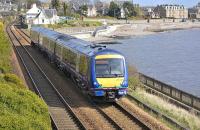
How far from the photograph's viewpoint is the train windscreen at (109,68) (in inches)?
930

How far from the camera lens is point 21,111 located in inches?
596

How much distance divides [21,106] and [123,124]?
5646 mm

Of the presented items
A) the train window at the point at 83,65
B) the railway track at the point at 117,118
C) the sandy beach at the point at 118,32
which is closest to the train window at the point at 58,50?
the train window at the point at 83,65

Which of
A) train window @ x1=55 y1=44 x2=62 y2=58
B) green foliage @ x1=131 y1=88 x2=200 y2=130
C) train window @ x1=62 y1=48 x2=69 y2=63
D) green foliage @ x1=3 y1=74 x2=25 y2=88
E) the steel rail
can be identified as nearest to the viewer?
the steel rail

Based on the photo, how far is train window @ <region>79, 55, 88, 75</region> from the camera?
80.7 feet

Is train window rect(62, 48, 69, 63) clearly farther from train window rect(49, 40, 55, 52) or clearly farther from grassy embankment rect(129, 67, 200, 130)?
train window rect(49, 40, 55, 52)

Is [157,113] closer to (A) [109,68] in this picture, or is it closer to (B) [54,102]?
(A) [109,68]

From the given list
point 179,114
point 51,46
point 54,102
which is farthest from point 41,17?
point 179,114

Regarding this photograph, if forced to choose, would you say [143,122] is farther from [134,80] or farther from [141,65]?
[141,65]

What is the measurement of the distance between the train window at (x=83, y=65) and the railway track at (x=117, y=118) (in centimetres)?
210

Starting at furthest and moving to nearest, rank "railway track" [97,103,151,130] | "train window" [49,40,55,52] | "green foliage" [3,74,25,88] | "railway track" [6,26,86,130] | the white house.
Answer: the white house → "train window" [49,40,55,52] → "green foliage" [3,74,25,88] → "railway track" [6,26,86,130] → "railway track" [97,103,151,130]

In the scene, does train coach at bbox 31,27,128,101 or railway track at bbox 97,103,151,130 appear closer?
railway track at bbox 97,103,151,130

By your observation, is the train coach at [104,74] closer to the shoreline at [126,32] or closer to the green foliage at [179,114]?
the green foliage at [179,114]

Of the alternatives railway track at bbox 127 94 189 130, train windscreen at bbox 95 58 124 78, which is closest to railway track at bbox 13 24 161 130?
railway track at bbox 127 94 189 130
